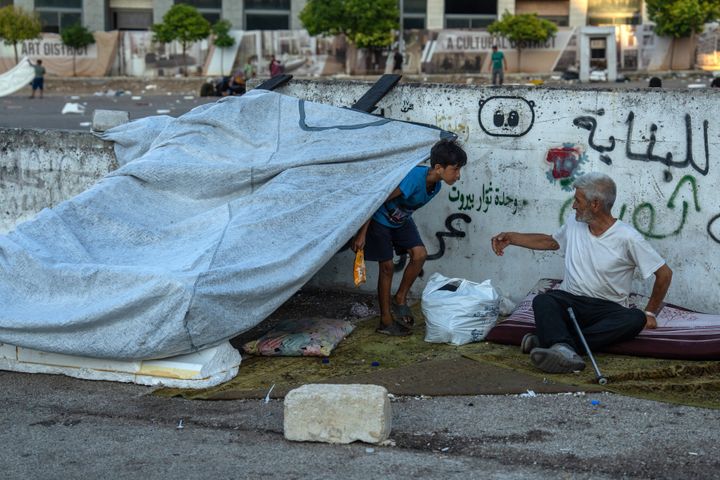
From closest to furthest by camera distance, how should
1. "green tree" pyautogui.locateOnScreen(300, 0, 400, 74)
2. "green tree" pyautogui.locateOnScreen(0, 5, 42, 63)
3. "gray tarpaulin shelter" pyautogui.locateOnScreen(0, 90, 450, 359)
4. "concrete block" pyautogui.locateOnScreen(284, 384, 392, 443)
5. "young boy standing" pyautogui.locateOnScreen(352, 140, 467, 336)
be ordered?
"concrete block" pyautogui.locateOnScreen(284, 384, 392, 443)
"gray tarpaulin shelter" pyautogui.locateOnScreen(0, 90, 450, 359)
"young boy standing" pyautogui.locateOnScreen(352, 140, 467, 336)
"green tree" pyautogui.locateOnScreen(300, 0, 400, 74)
"green tree" pyautogui.locateOnScreen(0, 5, 42, 63)

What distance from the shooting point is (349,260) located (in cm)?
798

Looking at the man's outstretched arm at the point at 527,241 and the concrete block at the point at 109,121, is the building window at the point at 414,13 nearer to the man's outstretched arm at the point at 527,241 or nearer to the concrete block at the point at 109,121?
the concrete block at the point at 109,121

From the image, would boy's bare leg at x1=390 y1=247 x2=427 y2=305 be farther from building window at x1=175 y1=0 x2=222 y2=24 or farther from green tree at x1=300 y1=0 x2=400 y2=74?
building window at x1=175 y1=0 x2=222 y2=24

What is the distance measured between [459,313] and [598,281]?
91 centimetres

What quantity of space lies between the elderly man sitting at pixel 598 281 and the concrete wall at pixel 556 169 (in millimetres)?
797

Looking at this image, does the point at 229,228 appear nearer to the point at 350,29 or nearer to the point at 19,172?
the point at 19,172

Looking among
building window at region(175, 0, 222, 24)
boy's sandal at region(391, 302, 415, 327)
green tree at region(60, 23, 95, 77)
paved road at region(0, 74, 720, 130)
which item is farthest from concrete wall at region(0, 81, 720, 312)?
building window at region(175, 0, 222, 24)

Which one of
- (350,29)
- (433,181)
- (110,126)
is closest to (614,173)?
(433,181)

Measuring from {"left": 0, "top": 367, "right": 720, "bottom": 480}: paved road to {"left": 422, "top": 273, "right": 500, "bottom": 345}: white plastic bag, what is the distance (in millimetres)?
1108

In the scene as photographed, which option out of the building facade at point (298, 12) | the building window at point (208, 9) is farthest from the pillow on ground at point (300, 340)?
the building window at point (208, 9)

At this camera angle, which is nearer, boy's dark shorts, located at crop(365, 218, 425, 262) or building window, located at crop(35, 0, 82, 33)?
boy's dark shorts, located at crop(365, 218, 425, 262)

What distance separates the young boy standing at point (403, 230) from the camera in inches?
257

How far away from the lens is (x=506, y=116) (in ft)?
23.8

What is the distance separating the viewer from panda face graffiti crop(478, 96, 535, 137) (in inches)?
284
